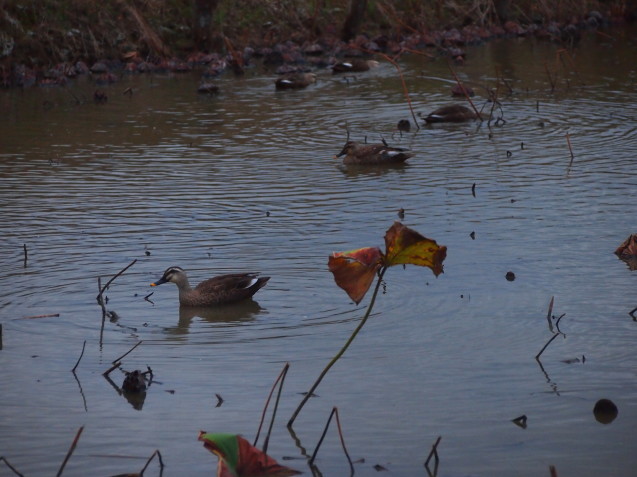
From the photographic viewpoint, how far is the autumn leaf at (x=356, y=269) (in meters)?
5.15

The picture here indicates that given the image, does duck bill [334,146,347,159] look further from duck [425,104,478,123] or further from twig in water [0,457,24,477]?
twig in water [0,457,24,477]

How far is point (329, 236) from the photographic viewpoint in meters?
9.90

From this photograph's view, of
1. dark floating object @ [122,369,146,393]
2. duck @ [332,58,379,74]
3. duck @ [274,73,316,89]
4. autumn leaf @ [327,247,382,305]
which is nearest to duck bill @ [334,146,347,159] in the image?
duck @ [274,73,316,89]

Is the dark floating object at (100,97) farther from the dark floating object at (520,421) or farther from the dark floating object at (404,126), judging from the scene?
the dark floating object at (520,421)

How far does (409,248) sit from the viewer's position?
5.13m

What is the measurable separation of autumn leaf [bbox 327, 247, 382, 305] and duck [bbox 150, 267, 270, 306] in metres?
2.92

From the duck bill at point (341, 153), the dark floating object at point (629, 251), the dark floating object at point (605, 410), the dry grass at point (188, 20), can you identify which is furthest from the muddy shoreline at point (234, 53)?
the dark floating object at point (605, 410)

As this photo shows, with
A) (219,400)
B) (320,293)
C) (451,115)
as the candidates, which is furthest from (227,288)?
(451,115)

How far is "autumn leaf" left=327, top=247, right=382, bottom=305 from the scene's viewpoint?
5152 millimetres

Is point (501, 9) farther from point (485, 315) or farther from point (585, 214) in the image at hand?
point (485, 315)

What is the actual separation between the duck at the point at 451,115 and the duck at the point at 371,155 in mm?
2455

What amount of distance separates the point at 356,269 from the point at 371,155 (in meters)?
8.16

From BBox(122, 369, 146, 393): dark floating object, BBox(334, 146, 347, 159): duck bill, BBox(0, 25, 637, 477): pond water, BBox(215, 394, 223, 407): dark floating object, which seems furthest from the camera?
BBox(334, 146, 347, 159): duck bill

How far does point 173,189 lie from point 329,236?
2.77 m
